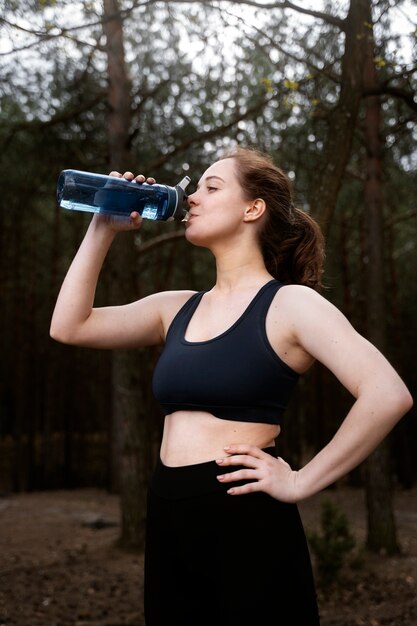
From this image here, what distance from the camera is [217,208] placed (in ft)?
6.67

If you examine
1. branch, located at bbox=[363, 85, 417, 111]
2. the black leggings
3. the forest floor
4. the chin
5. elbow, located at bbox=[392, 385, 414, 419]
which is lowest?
the forest floor

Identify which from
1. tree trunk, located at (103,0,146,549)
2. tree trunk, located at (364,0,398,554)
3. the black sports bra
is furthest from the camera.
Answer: tree trunk, located at (364,0,398,554)

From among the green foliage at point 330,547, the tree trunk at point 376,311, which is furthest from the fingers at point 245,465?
the tree trunk at point 376,311

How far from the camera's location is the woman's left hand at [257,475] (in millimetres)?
1754

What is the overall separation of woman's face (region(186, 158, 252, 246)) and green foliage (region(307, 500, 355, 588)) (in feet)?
15.5

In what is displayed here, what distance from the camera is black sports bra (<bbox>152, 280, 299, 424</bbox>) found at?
1.78 m

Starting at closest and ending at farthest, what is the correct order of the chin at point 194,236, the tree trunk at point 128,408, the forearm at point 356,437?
the forearm at point 356,437 < the chin at point 194,236 < the tree trunk at point 128,408

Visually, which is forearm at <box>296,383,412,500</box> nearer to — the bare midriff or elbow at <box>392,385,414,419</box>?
elbow at <box>392,385,414,419</box>

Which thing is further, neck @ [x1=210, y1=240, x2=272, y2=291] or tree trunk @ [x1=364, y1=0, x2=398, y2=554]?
tree trunk @ [x1=364, y1=0, x2=398, y2=554]

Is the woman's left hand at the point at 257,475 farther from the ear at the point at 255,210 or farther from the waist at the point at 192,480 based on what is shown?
the ear at the point at 255,210

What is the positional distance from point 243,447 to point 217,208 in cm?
66

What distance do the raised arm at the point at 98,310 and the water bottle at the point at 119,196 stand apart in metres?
0.04

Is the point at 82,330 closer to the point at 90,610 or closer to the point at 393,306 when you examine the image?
the point at 90,610

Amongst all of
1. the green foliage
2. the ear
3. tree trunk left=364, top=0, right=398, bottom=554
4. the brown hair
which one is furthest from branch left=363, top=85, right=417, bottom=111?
the green foliage
